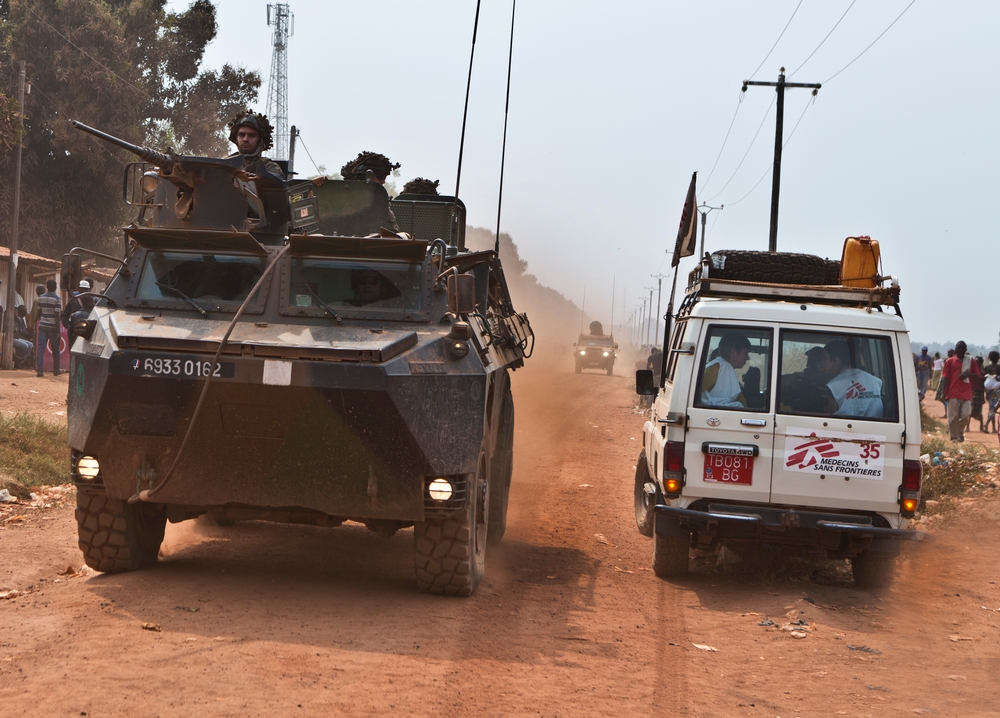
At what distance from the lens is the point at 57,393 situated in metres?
17.5

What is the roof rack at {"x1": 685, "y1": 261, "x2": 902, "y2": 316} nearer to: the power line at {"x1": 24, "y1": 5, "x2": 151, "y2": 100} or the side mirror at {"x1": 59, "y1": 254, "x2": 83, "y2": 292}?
the side mirror at {"x1": 59, "y1": 254, "x2": 83, "y2": 292}

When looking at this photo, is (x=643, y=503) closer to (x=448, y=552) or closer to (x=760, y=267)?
(x=760, y=267)

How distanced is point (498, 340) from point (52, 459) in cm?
541

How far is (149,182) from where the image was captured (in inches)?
328

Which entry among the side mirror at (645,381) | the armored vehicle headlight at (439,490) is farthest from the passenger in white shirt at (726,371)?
the armored vehicle headlight at (439,490)

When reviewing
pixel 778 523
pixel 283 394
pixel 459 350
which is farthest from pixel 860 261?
pixel 283 394

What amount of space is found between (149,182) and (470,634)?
4.52 meters

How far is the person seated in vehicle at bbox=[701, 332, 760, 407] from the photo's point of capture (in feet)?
24.7

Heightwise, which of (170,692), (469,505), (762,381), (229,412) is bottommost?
(170,692)

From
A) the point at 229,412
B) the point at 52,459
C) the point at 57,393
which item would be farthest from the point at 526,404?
the point at 229,412

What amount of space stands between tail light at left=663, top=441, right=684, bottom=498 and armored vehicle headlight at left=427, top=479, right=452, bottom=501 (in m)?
1.79

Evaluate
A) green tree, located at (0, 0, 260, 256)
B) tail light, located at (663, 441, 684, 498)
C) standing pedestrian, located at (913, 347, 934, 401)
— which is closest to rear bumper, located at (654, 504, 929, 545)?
tail light, located at (663, 441, 684, 498)

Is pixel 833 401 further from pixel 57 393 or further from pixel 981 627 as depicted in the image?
pixel 57 393

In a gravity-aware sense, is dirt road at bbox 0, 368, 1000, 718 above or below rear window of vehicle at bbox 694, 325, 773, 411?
below
